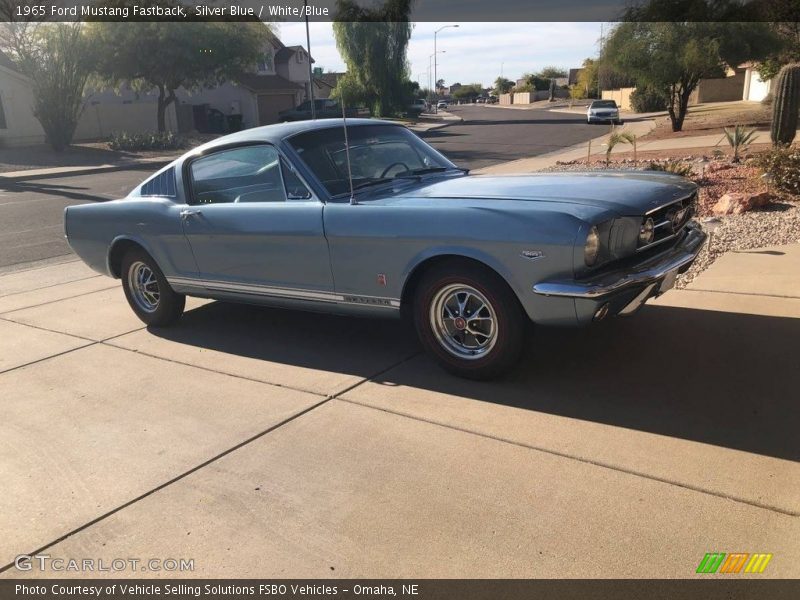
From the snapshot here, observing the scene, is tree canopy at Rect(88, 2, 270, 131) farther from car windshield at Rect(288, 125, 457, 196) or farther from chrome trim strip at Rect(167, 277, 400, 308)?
car windshield at Rect(288, 125, 457, 196)

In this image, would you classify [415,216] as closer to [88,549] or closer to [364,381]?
[364,381]

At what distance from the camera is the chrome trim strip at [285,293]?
14.9 ft

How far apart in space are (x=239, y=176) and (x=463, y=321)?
86.3 inches

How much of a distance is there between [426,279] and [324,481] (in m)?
1.47

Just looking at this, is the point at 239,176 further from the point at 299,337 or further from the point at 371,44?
the point at 371,44

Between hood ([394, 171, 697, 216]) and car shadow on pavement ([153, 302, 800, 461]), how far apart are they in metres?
0.86

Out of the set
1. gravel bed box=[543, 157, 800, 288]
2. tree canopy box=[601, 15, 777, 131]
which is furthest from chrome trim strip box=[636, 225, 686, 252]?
tree canopy box=[601, 15, 777, 131]

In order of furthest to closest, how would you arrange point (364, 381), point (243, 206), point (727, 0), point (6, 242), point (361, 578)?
point (727, 0) → point (6, 242) → point (243, 206) → point (364, 381) → point (361, 578)

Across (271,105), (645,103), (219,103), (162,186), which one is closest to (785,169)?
(162,186)

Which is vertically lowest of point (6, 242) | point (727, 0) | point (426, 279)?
point (6, 242)

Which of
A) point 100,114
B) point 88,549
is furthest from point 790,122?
point 100,114

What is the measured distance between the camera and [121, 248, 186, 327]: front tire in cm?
588

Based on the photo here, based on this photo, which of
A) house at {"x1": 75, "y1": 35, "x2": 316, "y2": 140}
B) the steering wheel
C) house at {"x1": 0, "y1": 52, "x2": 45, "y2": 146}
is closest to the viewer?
the steering wheel

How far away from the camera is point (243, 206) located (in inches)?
201
